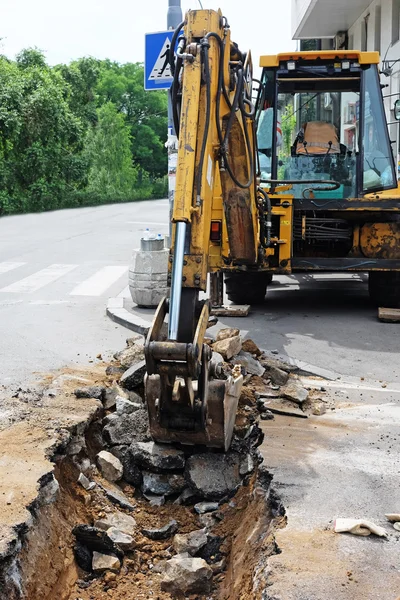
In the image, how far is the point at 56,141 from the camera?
37062mm

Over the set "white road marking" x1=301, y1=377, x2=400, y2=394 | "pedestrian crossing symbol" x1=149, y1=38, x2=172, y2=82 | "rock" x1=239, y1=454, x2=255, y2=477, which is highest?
"pedestrian crossing symbol" x1=149, y1=38, x2=172, y2=82

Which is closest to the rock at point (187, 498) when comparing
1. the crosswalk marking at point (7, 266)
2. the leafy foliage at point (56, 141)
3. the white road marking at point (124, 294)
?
the white road marking at point (124, 294)

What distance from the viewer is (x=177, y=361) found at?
15.3ft

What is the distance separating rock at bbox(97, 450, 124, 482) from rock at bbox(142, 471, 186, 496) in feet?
0.65

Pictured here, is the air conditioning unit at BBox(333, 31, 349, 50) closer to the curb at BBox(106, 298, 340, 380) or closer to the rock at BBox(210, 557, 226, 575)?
the curb at BBox(106, 298, 340, 380)

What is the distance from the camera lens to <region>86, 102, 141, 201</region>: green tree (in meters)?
45.9

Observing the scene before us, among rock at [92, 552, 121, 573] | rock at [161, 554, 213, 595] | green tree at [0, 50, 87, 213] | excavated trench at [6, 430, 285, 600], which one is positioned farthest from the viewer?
green tree at [0, 50, 87, 213]

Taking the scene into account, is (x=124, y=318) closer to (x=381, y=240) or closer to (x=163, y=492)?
(x=381, y=240)

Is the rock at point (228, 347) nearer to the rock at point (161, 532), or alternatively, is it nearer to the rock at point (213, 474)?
the rock at point (213, 474)

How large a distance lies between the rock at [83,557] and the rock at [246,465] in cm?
122

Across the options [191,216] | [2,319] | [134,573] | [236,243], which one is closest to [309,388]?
[236,243]

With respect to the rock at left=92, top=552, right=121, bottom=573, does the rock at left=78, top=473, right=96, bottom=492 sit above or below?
above

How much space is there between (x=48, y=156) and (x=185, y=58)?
3240 cm

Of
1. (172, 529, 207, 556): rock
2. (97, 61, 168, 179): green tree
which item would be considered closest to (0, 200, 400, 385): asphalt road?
(172, 529, 207, 556): rock
